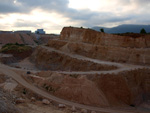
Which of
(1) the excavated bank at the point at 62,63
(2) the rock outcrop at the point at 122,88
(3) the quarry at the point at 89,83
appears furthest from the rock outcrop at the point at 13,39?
(2) the rock outcrop at the point at 122,88

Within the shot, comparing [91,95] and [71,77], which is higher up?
[71,77]

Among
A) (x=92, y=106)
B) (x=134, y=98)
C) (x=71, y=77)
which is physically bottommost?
(x=134, y=98)

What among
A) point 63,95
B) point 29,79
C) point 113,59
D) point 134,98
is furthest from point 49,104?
point 113,59

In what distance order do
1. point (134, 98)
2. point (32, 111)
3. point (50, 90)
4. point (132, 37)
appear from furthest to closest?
point (132, 37) < point (134, 98) < point (50, 90) < point (32, 111)

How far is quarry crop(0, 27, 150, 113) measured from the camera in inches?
447

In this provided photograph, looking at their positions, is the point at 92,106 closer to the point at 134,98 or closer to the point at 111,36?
the point at 134,98

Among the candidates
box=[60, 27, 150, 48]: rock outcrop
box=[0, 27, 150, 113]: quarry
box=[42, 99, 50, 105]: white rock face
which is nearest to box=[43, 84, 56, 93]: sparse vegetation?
box=[0, 27, 150, 113]: quarry

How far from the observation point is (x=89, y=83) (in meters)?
14.0

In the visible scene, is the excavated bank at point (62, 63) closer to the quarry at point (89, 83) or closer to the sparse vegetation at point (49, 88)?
the quarry at point (89, 83)

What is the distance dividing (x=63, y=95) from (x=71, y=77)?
1878 mm

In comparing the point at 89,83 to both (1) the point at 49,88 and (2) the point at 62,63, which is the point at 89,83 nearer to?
(1) the point at 49,88

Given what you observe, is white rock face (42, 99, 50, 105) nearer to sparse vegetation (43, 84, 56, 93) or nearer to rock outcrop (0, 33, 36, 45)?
sparse vegetation (43, 84, 56, 93)

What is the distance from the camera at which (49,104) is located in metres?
11.4

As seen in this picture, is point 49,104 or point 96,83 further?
point 96,83
